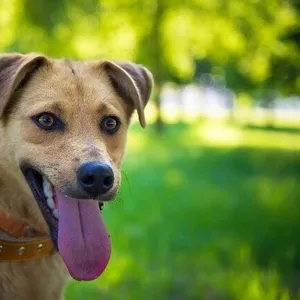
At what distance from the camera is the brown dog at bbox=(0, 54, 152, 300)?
3.53 metres

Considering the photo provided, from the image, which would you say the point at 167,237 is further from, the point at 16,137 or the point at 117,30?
the point at 117,30

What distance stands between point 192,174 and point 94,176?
1000 cm

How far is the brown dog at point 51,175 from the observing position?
353cm

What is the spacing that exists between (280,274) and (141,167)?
8591 mm

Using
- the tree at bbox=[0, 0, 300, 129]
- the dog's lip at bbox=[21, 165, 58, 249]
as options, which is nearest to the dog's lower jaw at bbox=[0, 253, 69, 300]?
the dog's lip at bbox=[21, 165, 58, 249]

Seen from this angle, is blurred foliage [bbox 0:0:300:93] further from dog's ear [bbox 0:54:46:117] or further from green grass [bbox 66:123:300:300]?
dog's ear [bbox 0:54:46:117]

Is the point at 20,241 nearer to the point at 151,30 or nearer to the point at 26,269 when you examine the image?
the point at 26,269

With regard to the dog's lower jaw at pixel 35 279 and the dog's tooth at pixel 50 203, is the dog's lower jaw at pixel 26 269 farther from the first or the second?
the dog's tooth at pixel 50 203

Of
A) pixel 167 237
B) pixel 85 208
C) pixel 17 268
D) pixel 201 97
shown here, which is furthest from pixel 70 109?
pixel 201 97

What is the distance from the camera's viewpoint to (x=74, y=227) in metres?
3.59

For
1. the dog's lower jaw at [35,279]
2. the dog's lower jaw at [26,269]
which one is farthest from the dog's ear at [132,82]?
the dog's lower jaw at [35,279]

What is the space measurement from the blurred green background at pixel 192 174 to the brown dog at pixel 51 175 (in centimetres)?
87

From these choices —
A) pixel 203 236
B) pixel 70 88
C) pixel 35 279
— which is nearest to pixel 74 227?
pixel 35 279

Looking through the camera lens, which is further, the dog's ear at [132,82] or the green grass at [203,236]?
the green grass at [203,236]
